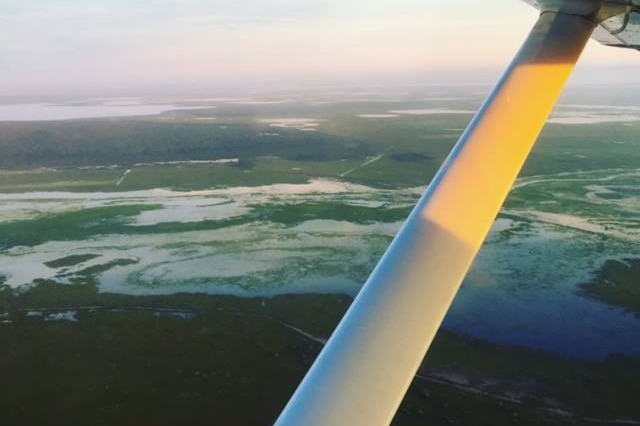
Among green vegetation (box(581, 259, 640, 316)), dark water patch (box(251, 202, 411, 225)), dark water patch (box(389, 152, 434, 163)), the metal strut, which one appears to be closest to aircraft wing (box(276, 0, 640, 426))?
the metal strut

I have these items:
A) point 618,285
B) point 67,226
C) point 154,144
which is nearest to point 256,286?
point 618,285

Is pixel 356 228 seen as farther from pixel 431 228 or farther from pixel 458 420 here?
pixel 431 228

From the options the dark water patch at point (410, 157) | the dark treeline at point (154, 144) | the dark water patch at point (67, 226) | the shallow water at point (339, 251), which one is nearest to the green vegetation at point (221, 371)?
the shallow water at point (339, 251)

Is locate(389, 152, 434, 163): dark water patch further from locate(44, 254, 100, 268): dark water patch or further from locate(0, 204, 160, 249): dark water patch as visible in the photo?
locate(44, 254, 100, 268): dark water patch

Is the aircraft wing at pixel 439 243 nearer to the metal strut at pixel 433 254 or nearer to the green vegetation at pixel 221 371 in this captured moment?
the metal strut at pixel 433 254

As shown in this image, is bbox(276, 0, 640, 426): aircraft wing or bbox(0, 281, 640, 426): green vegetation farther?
bbox(0, 281, 640, 426): green vegetation

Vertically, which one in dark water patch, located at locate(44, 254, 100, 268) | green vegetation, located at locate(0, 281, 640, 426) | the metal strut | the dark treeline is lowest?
green vegetation, located at locate(0, 281, 640, 426)

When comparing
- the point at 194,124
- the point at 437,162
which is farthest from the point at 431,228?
the point at 194,124
